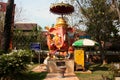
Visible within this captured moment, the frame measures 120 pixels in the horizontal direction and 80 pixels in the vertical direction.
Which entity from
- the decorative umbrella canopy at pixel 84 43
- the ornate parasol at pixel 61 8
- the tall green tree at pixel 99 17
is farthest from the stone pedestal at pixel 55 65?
the tall green tree at pixel 99 17

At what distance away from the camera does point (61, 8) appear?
2505cm

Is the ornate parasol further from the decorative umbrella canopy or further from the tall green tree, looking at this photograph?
the tall green tree

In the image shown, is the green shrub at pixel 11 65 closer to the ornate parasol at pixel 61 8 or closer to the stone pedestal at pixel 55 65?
the stone pedestal at pixel 55 65

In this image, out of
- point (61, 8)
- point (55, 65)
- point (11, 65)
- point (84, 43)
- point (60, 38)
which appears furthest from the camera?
point (61, 8)

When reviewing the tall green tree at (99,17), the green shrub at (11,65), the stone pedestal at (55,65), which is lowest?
the stone pedestal at (55,65)

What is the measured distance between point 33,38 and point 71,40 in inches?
750

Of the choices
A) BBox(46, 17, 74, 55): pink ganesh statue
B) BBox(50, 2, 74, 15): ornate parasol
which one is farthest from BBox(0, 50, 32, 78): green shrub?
BBox(50, 2, 74, 15): ornate parasol

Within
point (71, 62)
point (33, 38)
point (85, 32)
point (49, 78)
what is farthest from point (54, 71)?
point (33, 38)

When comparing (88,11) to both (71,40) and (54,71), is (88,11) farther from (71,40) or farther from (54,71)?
(54,71)

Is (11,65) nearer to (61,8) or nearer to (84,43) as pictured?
(84,43)

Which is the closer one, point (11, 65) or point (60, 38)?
point (11, 65)

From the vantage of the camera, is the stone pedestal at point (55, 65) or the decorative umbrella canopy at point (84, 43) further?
the decorative umbrella canopy at point (84, 43)

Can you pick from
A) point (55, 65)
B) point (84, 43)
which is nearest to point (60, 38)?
point (84, 43)

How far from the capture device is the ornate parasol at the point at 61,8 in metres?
23.7
